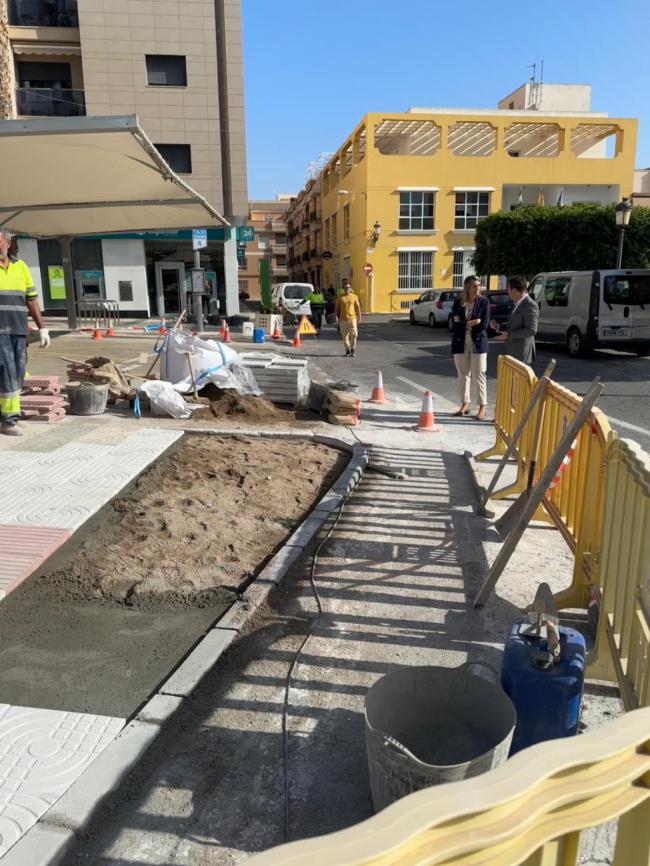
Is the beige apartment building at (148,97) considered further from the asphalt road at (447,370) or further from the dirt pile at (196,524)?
the dirt pile at (196,524)

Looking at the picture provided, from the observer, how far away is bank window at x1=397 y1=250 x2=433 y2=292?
38.2 meters

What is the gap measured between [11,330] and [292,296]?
21261 mm

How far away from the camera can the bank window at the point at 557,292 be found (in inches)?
646

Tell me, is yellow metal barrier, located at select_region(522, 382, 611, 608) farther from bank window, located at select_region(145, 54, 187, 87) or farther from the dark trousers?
bank window, located at select_region(145, 54, 187, 87)

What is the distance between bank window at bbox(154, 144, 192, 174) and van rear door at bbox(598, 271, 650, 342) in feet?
67.5

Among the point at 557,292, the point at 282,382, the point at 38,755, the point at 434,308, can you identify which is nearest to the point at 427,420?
the point at 282,382

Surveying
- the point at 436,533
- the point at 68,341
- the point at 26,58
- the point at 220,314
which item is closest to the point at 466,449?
the point at 436,533

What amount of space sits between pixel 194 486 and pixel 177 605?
206 cm

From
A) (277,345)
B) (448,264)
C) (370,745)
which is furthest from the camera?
(448,264)

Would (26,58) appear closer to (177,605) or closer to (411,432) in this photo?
(411,432)

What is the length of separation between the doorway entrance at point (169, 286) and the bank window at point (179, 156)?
418 centimetres

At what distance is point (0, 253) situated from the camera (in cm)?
716

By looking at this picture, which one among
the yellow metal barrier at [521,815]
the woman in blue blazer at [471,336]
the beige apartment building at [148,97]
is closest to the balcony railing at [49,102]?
the beige apartment building at [148,97]

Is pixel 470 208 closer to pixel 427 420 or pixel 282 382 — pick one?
pixel 282 382
